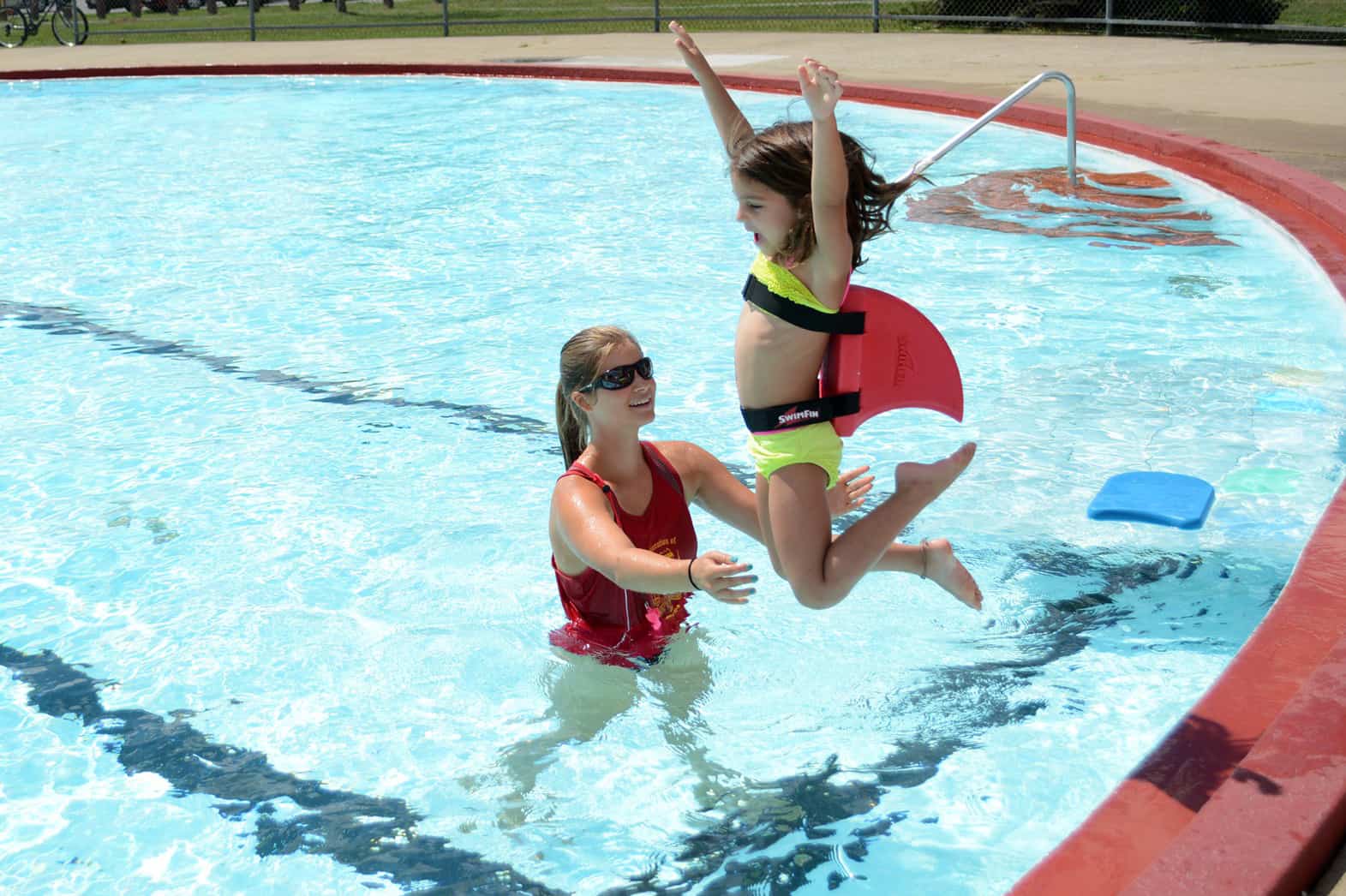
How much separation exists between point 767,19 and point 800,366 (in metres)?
16.5

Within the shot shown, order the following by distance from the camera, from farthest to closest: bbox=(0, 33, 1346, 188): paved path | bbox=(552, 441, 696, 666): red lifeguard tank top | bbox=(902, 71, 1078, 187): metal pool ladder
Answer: bbox=(0, 33, 1346, 188): paved path
bbox=(902, 71, 1078, 187): metal pool ladder
bbox=(552, 441, 696, 666): red lifeguard tank top

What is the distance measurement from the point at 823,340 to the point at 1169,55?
12656 mm

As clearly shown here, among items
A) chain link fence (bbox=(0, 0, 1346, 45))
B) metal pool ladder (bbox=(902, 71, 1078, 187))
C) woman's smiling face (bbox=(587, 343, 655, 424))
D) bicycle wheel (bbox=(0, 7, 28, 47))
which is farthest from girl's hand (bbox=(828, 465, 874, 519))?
bicycle wheel (bbox=(0, 7, 28, 47))

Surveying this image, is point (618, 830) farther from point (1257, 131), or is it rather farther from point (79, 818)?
point (1257, 131)

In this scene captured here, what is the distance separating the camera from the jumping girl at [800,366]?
3020 mm

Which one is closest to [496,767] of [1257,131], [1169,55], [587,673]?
[587,673]

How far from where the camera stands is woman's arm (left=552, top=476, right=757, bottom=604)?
8.84 ft

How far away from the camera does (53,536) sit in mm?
5023

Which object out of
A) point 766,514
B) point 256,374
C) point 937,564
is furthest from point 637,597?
point 256,374

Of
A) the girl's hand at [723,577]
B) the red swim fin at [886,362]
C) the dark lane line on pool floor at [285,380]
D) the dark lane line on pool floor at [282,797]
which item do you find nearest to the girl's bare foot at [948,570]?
the red swim fin at [886,362]

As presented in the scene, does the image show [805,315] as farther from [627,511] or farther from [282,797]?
[282,797]

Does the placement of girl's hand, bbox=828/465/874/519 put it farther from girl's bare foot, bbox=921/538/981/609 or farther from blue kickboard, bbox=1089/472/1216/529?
blue kickboard, bbox=1089/472/1216/529

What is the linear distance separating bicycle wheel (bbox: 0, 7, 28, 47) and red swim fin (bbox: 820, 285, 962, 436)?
2238 cm

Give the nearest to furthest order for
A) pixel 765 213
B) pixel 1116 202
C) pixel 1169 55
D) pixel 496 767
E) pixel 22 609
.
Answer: pixel 765 213 < pixel 496 767 < pixel 22 609 < pixel 1116 202 < pixel 1169 55
